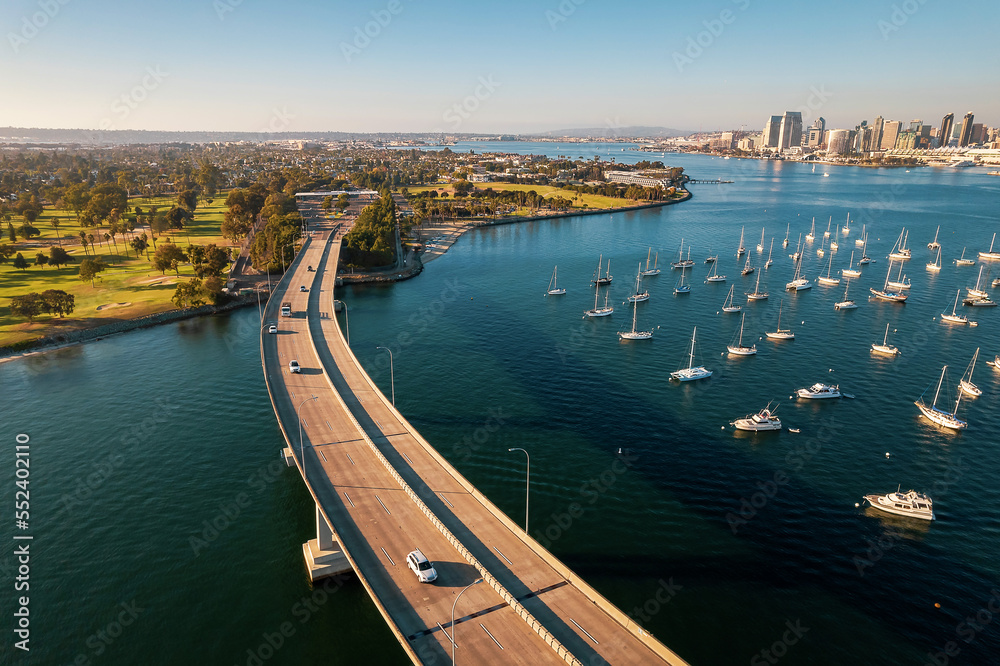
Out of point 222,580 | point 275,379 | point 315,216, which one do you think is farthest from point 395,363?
point 315,216

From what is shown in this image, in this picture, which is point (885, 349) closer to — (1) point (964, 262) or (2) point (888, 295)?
(2) point (888, 295)

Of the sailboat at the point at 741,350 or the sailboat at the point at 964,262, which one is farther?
the sailboat at the point at 964,262

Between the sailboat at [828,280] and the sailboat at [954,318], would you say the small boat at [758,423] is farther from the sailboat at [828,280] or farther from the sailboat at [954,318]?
the sailboat at [828,280]

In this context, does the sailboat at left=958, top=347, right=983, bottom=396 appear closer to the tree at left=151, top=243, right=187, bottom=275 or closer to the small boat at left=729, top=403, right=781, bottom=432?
the small boat at left=729, top=403, right=781, bottom=432

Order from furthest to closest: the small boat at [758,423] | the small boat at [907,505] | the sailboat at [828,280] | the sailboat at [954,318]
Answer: the sailboat at [828,280]
the sailboat at [954,318]
the small boat at [758,423]
the small boat at [907,505]

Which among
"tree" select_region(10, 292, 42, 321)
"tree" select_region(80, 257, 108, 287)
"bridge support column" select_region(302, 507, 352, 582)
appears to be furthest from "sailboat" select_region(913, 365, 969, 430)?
"tree" select_region(80, 257, 108, 287)

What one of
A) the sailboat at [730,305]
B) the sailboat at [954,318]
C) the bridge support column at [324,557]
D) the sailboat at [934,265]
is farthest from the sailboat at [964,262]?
the bridge support column at [324,557]

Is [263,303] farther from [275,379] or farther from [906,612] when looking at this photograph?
[906,612]

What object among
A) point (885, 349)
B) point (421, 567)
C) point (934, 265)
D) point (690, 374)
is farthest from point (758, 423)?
point (934, 265)
